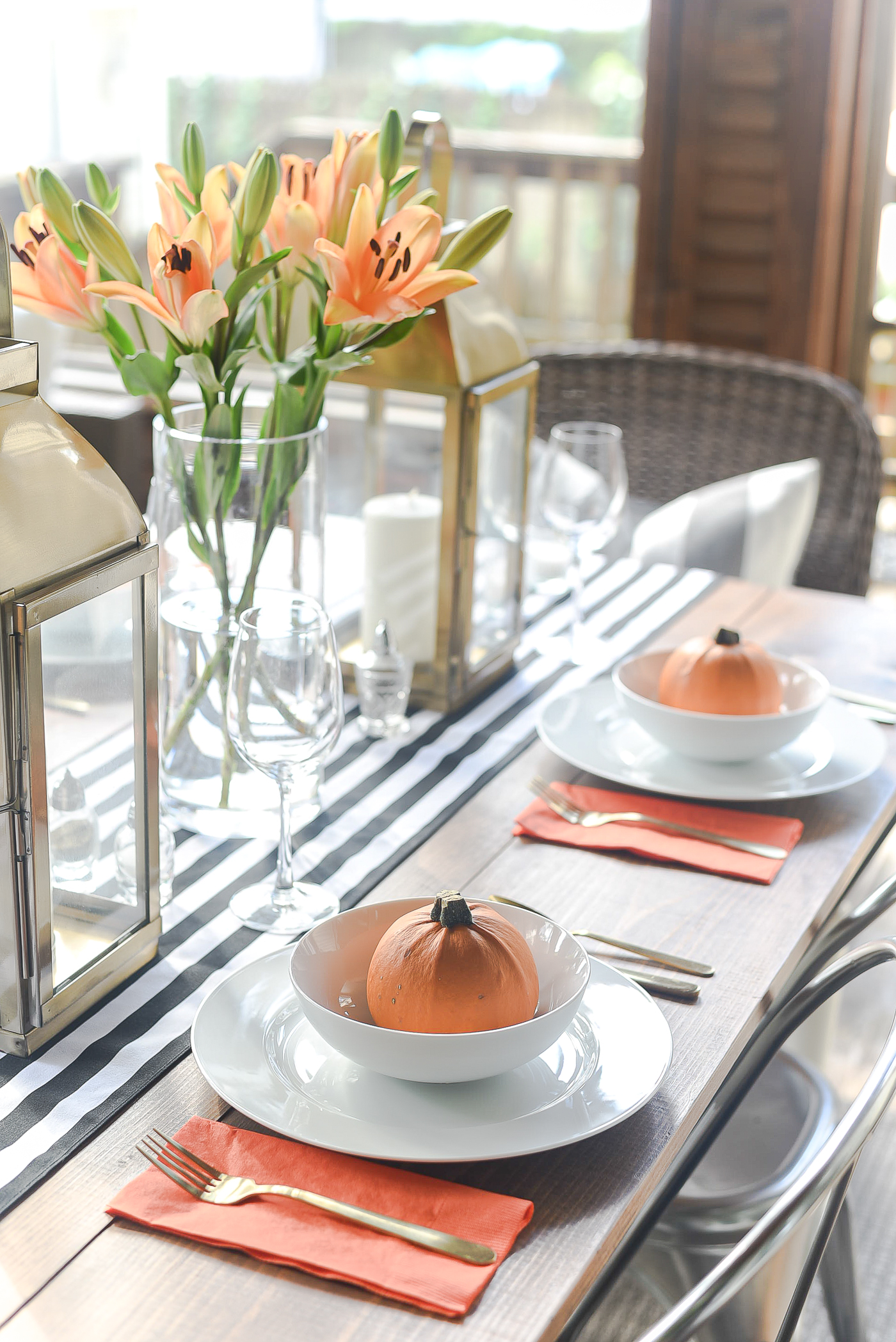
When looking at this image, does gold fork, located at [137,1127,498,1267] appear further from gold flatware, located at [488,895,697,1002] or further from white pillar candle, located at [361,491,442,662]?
white pillar candle, located at [361,491,442,662]

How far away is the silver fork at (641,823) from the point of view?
3.12ft

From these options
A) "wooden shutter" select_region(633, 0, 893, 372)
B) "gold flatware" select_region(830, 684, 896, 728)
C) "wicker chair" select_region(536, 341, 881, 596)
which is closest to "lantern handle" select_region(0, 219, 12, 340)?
"gold flatware" select_region(830, 684, 896, 728)

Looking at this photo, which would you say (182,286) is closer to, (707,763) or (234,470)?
(234,470)

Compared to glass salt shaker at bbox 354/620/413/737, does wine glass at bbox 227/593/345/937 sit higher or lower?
higher

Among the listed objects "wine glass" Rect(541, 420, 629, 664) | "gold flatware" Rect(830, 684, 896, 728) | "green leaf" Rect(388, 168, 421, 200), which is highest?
"green leaf" Rect(388, 168, 421, 200)

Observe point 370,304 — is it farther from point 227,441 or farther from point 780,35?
point 780,35

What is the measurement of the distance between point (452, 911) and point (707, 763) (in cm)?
47

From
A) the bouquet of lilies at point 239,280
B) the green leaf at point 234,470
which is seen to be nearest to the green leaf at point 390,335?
the bouquet of lilies at point 239,280

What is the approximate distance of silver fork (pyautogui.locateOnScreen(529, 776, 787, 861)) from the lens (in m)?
0.95

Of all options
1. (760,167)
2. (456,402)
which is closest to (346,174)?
(456,402)

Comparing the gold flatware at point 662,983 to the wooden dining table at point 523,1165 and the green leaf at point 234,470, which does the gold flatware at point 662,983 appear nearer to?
the wooden dining table at point 523,1165

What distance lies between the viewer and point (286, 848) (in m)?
0.85

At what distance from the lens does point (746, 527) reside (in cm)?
194

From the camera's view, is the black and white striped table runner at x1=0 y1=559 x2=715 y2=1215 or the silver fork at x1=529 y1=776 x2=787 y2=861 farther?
the silver fork at x1=529 y1=776 x2=787 y2=861
